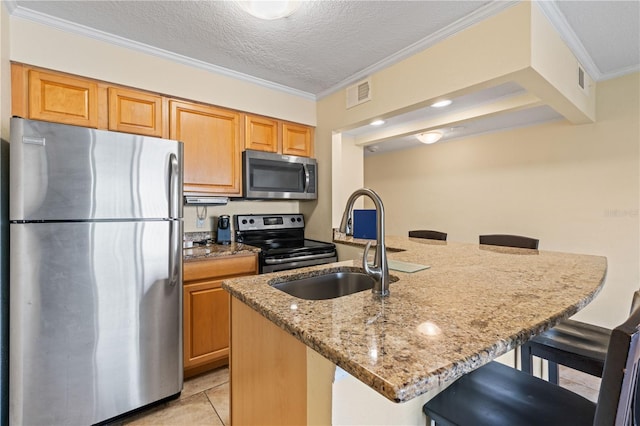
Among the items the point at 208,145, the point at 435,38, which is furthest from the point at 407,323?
the point at 208,145

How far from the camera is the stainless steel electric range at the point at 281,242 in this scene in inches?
93.0

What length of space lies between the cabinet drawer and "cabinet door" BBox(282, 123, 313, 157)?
1153 millimetres

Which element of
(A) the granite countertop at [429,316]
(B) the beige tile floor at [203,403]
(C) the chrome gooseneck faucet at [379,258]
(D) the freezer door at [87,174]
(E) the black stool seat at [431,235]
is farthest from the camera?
(E) the black stool seat at [431,235]

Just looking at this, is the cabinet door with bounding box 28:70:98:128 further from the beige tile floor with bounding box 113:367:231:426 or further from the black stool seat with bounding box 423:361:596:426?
the black stool seat with bounding box 423:361:596:426

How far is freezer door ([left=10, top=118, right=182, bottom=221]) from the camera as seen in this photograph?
1.40m

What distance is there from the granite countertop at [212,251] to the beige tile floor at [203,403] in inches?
35.1

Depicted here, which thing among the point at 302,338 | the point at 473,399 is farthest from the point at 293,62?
the point at 473,399

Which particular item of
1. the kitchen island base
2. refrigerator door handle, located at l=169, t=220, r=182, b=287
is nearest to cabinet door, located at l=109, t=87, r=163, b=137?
refrigerator door handle, located at l=169, t=220, r=182, b=287

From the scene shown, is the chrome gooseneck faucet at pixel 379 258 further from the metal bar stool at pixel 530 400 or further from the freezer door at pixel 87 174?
the freezer door at pixel 87 174

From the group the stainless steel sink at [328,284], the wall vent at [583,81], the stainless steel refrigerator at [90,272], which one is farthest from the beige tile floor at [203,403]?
the wall vent at [583,81]

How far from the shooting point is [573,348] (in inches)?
43.2

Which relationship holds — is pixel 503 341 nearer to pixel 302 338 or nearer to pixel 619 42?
pixel 302 338

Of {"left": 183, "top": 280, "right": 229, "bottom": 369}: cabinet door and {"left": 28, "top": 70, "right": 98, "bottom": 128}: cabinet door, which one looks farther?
{"left": 183, "top": 280, "right": 229, "bottom": 369}: cabinet door

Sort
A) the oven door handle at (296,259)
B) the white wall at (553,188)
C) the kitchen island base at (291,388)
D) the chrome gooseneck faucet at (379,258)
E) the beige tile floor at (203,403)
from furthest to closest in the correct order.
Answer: the white wall at (553,188), the oven door handle at (296,259), the beige tile floor at (203,403), the chrome gooseneck faucet at (379,258), the kitchen island base at (291,388)
